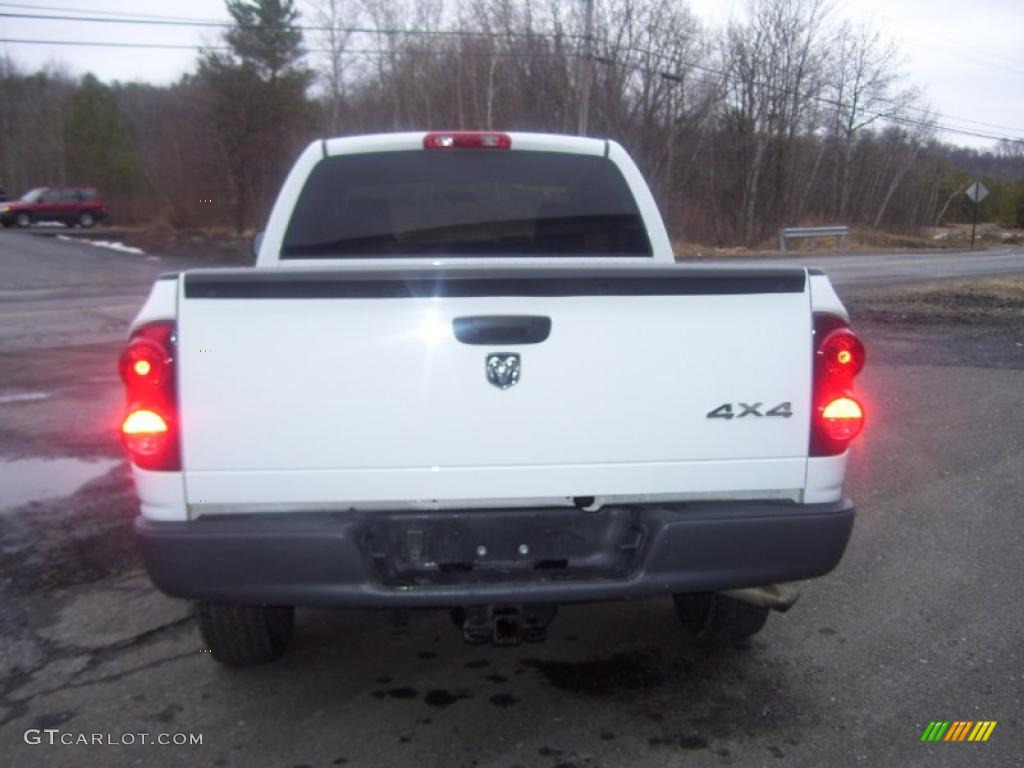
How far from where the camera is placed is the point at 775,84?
47.9 m

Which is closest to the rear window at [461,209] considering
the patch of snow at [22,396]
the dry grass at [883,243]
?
the patch of snow at [22,396]

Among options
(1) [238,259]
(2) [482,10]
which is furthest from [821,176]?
(1) [238,259]

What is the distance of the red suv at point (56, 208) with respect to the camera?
4309 cm

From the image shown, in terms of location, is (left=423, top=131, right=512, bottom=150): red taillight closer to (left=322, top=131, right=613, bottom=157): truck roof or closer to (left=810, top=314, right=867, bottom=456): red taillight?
(left=322, top=131, right=613, bottom=157): truck roof

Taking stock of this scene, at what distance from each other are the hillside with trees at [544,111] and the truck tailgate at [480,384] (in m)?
33.5

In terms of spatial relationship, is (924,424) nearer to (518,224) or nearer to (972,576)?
(972,576)

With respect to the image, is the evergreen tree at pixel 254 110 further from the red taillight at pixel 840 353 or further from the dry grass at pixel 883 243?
the red taillight at pixel 840 353

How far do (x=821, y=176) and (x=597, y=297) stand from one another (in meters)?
57.5

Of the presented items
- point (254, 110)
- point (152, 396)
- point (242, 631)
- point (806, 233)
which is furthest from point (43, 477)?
point (254, 110)

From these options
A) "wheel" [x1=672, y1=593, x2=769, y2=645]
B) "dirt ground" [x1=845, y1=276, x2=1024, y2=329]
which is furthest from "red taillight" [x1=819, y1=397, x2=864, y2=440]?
"dirt ground" [x1=845, y1=276, x2=1024, y2=329]

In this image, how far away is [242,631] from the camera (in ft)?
11.3

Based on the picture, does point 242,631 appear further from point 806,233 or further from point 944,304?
point 806,233

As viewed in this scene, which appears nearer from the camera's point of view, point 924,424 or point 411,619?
point 411,619

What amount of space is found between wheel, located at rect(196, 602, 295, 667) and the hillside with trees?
110 ft
